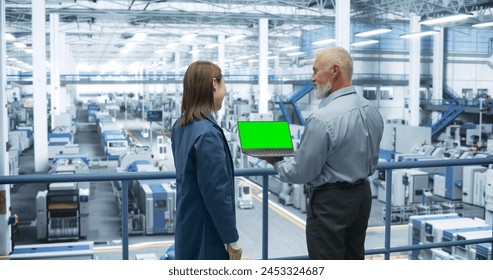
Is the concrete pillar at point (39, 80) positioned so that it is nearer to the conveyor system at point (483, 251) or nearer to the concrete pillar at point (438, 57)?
the conveyor system at point (483, 251)

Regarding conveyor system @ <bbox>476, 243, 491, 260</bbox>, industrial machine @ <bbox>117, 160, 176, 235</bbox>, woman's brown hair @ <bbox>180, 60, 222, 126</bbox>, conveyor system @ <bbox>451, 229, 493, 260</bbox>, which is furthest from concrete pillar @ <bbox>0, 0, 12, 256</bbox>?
conveyor system @ <bbox>476, 243, 491, 260</bbox>

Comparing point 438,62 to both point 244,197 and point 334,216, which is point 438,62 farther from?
point 334,216

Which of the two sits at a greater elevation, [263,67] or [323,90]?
[263,67]

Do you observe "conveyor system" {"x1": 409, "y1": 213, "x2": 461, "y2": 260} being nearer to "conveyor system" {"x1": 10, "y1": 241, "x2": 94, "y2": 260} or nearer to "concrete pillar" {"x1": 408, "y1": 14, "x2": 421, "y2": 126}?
"conveyor system" {"x1": 10, "y1": 241, "x2": 94, "y2": 260}

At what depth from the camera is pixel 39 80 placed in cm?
1920

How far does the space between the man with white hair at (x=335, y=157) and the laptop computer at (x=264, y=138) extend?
0.77 ft

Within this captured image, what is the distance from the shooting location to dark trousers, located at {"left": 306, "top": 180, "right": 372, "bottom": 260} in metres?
2.77

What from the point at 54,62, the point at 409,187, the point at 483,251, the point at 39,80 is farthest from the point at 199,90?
the point at 54,62

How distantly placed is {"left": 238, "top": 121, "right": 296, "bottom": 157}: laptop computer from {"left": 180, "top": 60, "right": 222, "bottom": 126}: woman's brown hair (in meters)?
0.53

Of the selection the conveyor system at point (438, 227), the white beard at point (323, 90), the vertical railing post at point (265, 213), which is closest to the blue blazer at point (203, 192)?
the white beard at point (323, 90)

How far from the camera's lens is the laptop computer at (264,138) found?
3096mm

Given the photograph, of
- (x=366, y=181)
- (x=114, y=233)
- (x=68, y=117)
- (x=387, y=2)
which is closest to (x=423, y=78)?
(x=387, y=2)

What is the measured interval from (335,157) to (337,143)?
0.27 feet
